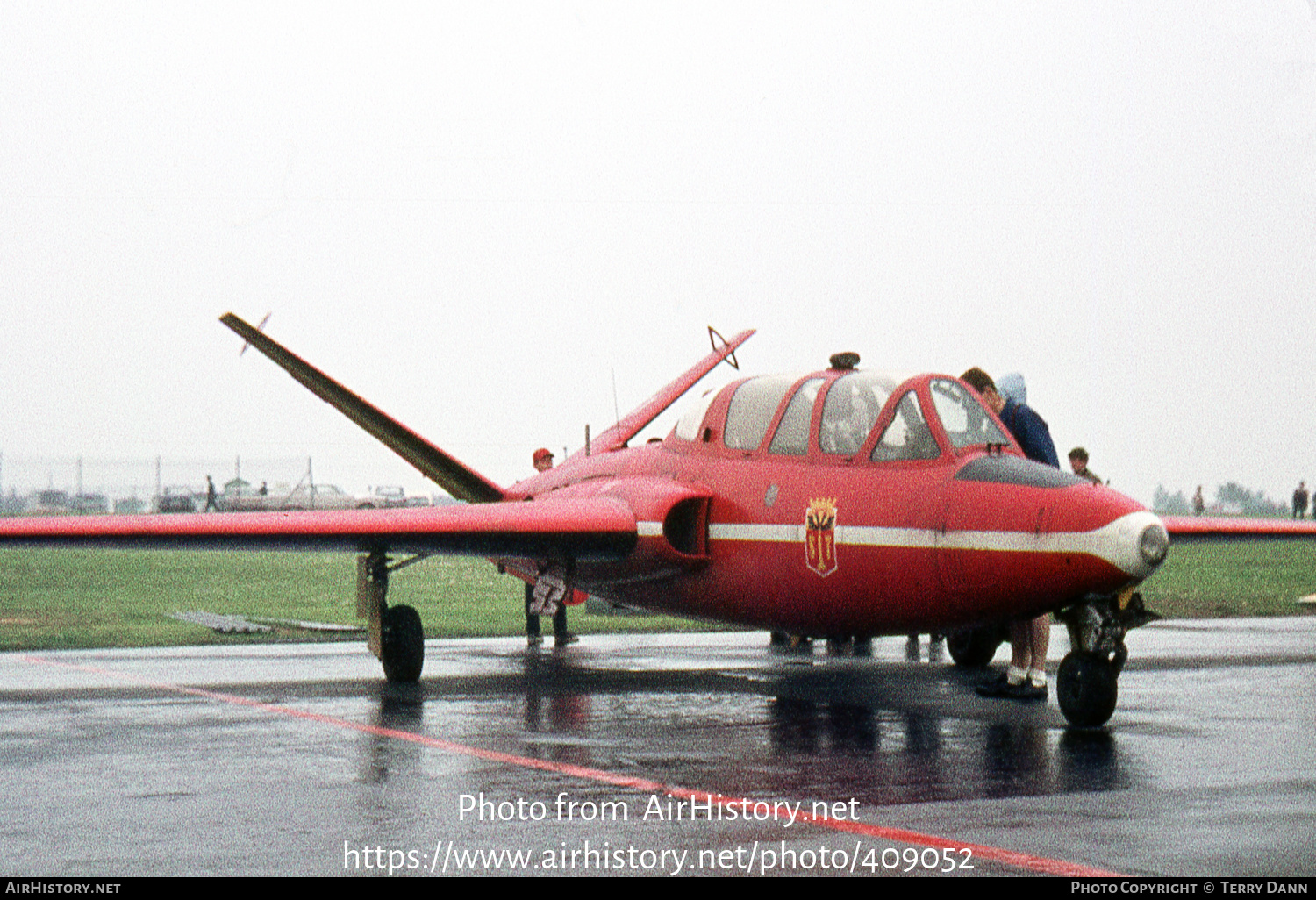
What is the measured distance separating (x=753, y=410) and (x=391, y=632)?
→ 3.83 m

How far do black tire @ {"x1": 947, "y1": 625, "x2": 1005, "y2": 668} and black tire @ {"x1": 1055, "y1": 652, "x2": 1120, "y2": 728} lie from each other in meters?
4.52

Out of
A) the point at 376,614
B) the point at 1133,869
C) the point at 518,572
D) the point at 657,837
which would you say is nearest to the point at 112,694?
the point at 376,614

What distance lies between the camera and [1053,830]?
6.30 meters

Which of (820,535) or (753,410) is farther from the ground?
(753,410)

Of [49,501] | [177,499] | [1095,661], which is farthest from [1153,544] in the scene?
[49,501]

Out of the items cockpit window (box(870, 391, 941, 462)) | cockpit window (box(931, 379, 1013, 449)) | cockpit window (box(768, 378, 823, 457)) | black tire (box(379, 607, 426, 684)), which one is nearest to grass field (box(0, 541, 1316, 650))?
black tire (box(379, 607, 426, 684))

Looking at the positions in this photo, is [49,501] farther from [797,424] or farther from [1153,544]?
[1153,544]

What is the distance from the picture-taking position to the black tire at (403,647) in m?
13.3

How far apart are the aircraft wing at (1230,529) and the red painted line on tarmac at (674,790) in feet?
22.0

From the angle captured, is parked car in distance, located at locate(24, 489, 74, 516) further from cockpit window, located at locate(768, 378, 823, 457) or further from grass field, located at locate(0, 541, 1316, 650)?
cockpit window, located at locate(768, 378, 823, 457)

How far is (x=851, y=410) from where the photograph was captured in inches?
440

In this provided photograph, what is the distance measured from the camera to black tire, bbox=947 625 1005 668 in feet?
47.8

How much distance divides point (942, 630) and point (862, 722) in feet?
2.78
